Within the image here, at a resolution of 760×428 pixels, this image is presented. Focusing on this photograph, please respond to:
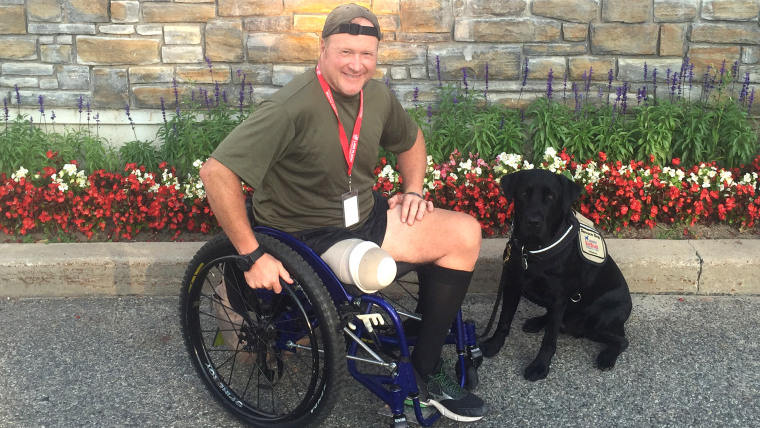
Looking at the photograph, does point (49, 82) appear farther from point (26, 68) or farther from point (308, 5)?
point (308, 5)

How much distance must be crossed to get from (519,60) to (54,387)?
357cm

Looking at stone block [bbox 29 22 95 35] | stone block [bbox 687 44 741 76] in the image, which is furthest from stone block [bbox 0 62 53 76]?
stone block [bbox 687 44 741 76]

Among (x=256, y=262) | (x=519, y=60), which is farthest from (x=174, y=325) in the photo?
(x=519, y=60)

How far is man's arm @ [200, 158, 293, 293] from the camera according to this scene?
263 cm

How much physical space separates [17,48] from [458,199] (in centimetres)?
325

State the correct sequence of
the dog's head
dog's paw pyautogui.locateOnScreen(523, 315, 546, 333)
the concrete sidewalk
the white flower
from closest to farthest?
the dog's head → dog's paw pyautogui.locateOnScreen(523, 315, 546, 333) → the concrete sidewalk → the white flower

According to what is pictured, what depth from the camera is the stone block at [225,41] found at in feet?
16.8

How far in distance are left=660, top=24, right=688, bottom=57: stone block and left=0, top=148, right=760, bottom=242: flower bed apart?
0.95 m

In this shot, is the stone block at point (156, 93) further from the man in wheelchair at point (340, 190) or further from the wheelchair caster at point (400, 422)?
the wheelchair caster at point (400, 422)

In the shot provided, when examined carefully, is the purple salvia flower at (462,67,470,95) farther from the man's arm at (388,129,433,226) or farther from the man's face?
the man's face

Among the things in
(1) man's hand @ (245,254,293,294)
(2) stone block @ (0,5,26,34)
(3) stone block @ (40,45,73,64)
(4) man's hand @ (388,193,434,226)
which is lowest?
(1) man's hand @ (245,254,293,294)

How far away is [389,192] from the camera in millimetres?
4598

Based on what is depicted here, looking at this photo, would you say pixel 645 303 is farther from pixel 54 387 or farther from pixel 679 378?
pixel 54 387

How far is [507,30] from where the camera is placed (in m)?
5.12
